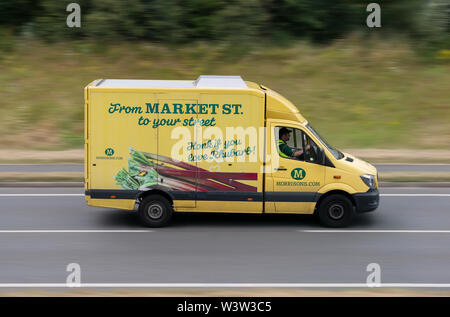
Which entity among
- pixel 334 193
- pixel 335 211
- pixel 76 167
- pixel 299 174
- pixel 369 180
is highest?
pixel 76 167

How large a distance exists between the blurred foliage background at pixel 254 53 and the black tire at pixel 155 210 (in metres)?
9.20

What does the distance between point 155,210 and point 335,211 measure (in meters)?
3.41

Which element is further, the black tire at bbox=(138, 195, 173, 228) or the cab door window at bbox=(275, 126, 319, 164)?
the black tire at bbox=(138, 195, 173, 228)

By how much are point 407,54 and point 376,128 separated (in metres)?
4.99

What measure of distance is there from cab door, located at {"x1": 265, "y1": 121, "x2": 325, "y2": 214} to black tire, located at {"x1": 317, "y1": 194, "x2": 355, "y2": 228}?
27 centimetres

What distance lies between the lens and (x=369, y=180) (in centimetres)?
1219

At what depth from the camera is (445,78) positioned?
75.2 feet

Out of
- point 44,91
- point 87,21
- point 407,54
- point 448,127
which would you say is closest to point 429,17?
point 407,54

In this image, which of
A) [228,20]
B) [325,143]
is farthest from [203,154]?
[228,20]

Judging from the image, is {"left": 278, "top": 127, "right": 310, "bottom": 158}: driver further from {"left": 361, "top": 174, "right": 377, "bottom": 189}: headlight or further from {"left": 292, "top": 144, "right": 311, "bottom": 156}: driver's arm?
{"left": 361, "top": 174, "right": 377, "bottom": 189}: headlight

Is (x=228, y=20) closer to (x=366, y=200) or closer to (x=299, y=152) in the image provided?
(x=299, y=152)

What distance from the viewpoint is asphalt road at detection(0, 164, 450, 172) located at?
16625 mm

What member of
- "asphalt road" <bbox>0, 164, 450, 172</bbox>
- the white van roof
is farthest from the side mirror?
"asphalt road" <bbox>0, 164, 450, 172</bbox>

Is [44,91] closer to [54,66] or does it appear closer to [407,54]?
[54,66]
